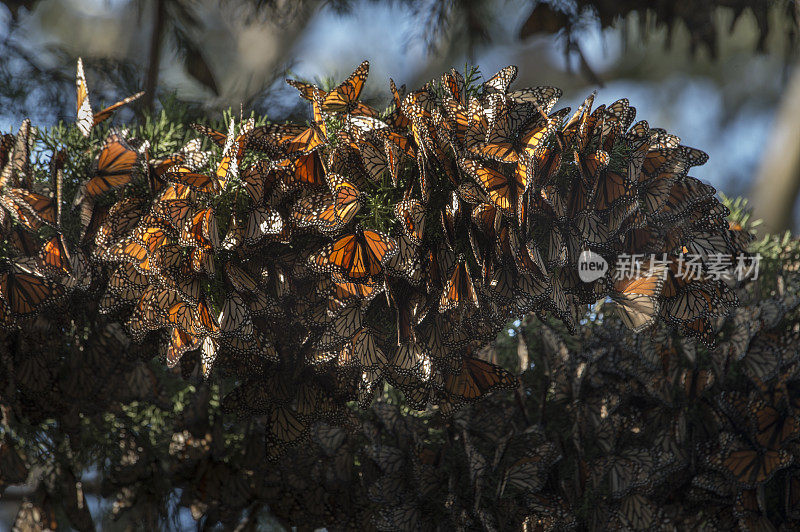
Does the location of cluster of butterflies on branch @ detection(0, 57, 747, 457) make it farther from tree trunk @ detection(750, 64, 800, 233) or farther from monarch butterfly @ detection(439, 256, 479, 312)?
tree trunk @ detection(750, 64, 800, 233)

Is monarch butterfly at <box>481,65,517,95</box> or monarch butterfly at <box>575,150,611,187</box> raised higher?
monarch butterfly at <box>481,65,517,95</box>

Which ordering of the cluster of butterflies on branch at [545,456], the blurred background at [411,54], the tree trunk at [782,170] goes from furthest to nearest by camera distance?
the tree trunk at [782,170] < the blurred background at [411,54] < the cluster of butterflies on branch at [545,456]

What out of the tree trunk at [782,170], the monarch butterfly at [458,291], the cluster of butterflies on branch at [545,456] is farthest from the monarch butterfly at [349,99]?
the tree trunk at [782,170]

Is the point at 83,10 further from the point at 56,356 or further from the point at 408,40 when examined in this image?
the point at 56,356

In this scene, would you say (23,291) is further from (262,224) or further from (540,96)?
(540,96)

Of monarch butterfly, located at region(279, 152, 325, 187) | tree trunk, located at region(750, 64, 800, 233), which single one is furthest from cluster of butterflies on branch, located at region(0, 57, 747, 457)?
tree trunk, located at region(750, 64, 800, 233)

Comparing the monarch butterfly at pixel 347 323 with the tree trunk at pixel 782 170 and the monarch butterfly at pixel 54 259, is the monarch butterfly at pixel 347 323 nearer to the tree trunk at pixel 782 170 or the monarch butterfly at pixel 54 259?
the monarch butterfly at pixel 54 259

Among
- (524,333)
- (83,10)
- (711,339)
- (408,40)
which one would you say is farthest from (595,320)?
(83,10)

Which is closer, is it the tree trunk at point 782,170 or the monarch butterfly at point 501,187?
the monarch butterfly at point 501,187
